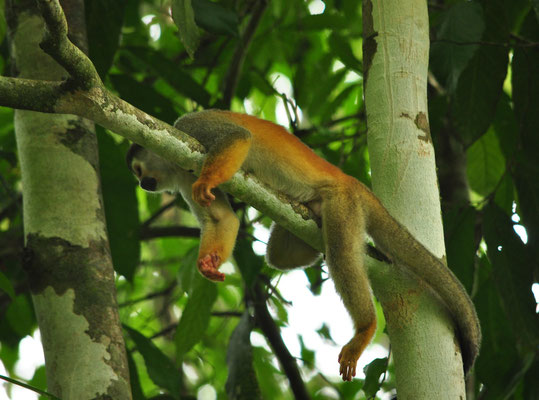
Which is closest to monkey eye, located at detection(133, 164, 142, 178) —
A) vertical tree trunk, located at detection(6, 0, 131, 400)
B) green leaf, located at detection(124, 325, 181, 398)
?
vertical tree trunk, located at detection(6, 0, 131, 400)

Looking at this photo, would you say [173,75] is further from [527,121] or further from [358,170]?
[527,121]

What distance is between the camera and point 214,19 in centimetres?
351

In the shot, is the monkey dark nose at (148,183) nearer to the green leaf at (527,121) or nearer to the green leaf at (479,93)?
the green leaf at (479,93)

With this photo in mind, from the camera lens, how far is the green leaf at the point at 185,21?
107 inches

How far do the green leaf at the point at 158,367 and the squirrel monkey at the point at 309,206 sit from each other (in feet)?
2.14

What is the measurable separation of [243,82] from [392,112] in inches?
95.2

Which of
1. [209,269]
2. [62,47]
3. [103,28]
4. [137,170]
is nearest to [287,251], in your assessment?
[209,269]

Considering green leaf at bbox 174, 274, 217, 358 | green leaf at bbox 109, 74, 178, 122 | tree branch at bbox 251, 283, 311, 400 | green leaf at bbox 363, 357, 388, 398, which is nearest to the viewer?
green leaf at bbox 363, 357, 388, 398

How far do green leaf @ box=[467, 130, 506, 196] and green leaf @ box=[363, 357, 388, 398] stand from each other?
1981mm

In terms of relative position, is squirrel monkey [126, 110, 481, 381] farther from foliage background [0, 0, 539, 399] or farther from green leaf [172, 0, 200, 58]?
green leaf [172, 0, 200, 58]

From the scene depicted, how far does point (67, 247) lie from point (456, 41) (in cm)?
216

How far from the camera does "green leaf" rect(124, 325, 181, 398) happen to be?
3.61 meters

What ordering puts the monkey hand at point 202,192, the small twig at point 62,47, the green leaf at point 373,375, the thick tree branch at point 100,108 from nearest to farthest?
1. the small twig at point 62,47
2. the thick tree branch at point 100,108
3. the monkey hand at point 202,192
4. the green leaf at point 373,375

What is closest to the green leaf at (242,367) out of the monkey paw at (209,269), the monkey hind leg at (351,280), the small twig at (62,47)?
the monkey paw at (209,269)
